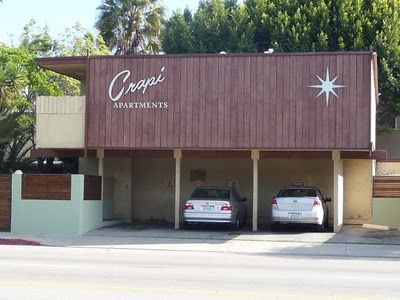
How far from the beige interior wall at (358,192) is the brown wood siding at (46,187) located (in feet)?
35.3

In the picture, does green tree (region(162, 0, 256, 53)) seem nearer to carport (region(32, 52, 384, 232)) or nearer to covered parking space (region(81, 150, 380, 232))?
covered parking space (region(81, 150, 380, 232))

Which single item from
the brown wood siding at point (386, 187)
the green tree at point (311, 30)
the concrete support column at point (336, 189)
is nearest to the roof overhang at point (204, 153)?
the concrete support column at point (336, 189)

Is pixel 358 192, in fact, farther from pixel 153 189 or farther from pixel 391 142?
pixel 391 142

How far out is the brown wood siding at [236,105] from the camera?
21859 mm

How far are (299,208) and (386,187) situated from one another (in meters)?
5.16

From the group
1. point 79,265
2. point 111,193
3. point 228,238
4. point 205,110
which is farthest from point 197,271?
point 111,193

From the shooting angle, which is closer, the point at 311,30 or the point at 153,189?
the point at 153,189

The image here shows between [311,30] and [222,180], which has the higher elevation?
[311,30]

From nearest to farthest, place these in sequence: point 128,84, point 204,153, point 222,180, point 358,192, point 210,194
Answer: point 210,194
point 128,84
point 204,153
point 358,192
point 222,180

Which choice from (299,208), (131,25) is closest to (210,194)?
(299,208)

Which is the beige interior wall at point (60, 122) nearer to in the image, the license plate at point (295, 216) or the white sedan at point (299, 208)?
the white sedan at point (299, 208)

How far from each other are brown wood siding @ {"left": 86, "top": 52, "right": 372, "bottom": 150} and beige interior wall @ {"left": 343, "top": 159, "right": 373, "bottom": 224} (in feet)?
16.4

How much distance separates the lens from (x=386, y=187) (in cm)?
2545

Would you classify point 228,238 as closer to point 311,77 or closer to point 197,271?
point 311,77
